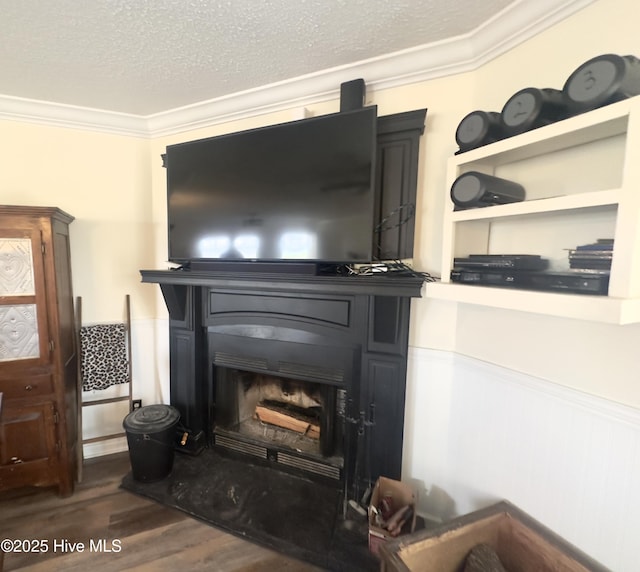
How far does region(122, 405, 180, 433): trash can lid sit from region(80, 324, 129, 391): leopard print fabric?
39 centimetres

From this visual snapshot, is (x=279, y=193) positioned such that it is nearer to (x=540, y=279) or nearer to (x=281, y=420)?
(x=540, y=279)

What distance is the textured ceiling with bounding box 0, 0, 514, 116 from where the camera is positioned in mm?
1198

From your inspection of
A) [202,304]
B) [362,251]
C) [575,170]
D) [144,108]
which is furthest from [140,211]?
[575,170]

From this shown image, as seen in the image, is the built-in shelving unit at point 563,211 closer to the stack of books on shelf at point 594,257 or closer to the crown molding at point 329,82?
the stack of books on shelf at point 594,257

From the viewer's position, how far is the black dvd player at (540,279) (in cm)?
84

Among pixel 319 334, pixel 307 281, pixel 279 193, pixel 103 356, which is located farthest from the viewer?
pixel 103 356

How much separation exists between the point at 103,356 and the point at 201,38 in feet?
6.71

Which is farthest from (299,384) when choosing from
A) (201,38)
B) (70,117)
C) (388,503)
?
(70,117)

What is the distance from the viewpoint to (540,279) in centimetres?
95

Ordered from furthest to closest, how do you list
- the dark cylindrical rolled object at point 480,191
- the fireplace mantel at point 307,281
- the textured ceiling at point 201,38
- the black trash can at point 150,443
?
the black trash can at point 150,443
the fireplace mantel at point 307,281
the textured ceiling at point 201,38
the dark cylindrical rolled object at point 480,191

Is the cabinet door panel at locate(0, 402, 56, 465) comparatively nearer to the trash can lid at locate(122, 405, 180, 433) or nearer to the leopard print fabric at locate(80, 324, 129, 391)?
the leopard print fabric at locate(80, 324, 129, 391)

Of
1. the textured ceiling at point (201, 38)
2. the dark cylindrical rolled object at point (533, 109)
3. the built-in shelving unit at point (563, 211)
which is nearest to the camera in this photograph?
the built-in shelving unit at point (563, 211)

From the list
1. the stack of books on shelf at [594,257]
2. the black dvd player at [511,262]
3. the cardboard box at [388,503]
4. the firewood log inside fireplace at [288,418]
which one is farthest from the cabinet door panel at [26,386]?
the stack of books on shelf at [594,257]

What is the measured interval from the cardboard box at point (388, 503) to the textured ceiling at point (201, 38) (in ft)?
6.76
